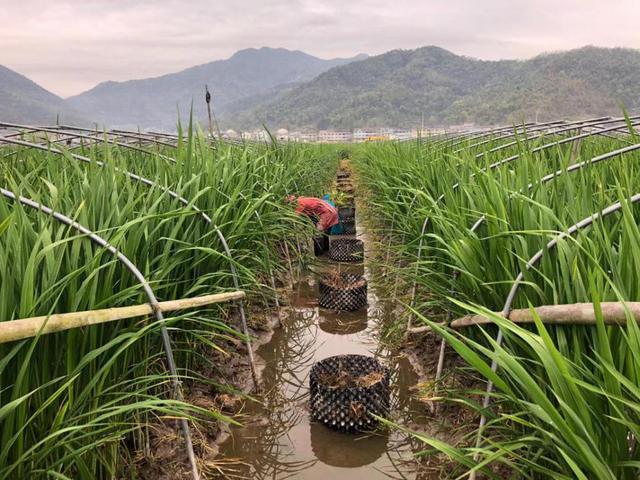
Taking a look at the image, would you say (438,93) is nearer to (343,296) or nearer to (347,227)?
(347,227)

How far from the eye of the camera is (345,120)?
300ft

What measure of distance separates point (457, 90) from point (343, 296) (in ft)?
348

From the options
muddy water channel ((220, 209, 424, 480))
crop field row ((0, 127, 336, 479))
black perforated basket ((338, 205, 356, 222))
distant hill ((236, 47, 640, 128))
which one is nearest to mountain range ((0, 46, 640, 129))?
distant hill ((236, 47, 640, 128))

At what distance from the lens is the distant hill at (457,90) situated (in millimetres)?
52594

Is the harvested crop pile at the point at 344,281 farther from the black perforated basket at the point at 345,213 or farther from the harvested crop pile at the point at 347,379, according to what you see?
the black perforated basket at the point at 345,213

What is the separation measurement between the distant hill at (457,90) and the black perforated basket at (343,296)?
13.6 meters

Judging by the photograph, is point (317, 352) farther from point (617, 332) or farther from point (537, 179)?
point (617, 332)

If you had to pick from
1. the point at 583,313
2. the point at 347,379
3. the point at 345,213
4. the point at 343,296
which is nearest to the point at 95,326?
the point at 583,313

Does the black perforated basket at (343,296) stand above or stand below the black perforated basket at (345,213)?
below

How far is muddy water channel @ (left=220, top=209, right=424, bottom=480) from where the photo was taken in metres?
2.22

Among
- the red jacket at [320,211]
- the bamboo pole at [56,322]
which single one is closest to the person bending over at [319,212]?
the red jacket at [320,211]

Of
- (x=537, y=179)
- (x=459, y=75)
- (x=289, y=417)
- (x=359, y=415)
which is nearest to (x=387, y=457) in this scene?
(x=359, y=415)

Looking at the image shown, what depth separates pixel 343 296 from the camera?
13.6ft

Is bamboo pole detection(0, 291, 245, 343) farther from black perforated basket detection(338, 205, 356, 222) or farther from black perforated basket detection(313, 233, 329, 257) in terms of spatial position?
black perforated basket detection(338, 205, 356, 222)
